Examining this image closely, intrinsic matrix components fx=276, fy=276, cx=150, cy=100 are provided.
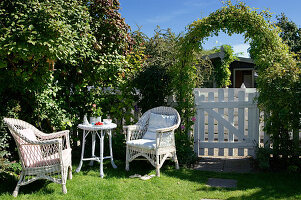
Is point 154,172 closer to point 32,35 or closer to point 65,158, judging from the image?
point 65,158

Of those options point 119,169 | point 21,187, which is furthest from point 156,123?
point 21,187

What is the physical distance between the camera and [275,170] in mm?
4773

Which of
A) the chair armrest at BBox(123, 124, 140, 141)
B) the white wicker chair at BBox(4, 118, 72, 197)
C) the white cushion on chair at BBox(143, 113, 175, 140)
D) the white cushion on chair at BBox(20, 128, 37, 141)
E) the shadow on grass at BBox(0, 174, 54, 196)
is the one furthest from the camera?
the white cushion on chair at BBox(143, 113, 175, 140)

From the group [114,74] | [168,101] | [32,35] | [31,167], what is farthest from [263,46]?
[31,167]

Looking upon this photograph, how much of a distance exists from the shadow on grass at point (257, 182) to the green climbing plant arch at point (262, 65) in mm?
771

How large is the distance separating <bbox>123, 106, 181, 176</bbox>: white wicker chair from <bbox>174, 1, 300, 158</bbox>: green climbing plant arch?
0.52 m

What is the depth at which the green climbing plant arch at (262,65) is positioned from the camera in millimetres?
4371

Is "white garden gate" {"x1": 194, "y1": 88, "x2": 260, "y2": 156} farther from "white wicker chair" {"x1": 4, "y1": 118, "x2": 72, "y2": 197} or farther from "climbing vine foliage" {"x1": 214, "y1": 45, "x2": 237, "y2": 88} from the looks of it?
"climbing vine foliage" {"x1": 214, "y1": 45, "x2": 237, "y2": 88}

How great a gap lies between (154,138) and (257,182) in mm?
1838

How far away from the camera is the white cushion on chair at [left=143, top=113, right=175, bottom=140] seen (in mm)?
5043

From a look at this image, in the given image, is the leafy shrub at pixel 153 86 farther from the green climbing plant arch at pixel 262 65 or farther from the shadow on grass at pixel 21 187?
the shadow on grass at pixel 21 187

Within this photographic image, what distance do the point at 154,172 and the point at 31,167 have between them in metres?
1.93

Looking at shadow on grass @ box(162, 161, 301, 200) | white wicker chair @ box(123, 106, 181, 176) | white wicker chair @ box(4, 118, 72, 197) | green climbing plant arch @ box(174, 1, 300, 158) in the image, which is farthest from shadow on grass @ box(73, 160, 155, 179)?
green climbing plant arch @ box(174, 1, 300, 158)

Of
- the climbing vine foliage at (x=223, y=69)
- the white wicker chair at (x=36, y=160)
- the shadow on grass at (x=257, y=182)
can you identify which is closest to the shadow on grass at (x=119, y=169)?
the shadow on grass at (x=257, y=182)
